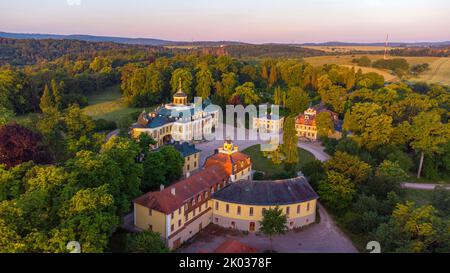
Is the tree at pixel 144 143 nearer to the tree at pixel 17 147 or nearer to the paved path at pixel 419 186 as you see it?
the tree at pixel 17 147

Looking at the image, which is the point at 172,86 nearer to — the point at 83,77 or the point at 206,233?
the point at 83,77

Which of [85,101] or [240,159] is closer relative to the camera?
[240,159]

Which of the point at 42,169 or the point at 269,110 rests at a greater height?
the point at 42,169

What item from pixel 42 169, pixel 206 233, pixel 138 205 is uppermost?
pixel 42 169

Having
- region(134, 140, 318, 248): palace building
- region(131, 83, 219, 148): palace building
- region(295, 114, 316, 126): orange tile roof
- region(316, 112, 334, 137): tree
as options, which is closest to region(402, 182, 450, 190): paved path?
region(316, 112, 334, 137): tree

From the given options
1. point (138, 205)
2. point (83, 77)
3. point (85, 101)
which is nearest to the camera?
point (138, 205)

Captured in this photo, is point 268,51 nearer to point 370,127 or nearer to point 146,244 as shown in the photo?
Result: point 370,127

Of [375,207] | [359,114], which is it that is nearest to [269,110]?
[359,114]
